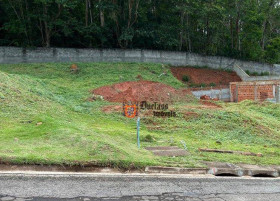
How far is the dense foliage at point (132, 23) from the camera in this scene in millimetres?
30703

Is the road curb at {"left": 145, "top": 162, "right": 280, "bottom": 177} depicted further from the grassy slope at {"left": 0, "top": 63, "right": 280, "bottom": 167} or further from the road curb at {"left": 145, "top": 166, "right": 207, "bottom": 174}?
the grassy slope at {"left": 0, "top": 63, "right": 280, "bottom": 167}

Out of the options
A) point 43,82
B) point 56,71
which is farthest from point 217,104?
point 56,71

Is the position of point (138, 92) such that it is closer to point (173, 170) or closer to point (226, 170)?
point (226, 170)

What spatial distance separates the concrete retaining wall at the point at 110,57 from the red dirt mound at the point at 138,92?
8891 millimetres

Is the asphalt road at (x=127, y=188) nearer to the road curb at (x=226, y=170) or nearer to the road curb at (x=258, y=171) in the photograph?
the road curb at (x=226, y=170)

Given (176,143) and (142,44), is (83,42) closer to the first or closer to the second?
(142,44)

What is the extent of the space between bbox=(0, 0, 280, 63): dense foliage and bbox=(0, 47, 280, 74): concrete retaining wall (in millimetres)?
1271

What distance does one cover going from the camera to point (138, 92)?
2172cm

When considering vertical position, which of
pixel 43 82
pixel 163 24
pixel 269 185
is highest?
pixel 163 24

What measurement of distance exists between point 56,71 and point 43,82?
5994mm

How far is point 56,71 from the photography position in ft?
89.5

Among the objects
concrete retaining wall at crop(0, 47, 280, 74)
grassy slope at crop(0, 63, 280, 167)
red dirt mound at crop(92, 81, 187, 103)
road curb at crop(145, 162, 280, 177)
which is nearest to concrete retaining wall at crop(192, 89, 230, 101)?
red dirt mound at crop(92, 81, 187, 103)

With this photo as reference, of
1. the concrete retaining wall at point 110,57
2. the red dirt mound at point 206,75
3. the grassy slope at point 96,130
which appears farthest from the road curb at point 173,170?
the concrete retaining wall at point 110,57

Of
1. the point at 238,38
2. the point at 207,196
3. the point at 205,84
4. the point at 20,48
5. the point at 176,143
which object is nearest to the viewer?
the point at 207,196
